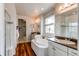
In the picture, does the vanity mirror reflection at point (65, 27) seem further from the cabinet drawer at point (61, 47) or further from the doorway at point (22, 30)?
the doorway at point (22, 30)

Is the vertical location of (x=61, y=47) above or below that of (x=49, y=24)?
below

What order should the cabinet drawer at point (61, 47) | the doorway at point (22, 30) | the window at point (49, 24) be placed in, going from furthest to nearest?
the window at point (49, 24) < the doorway at point (22, 30) < the cabinet drawer at point (61, 47)

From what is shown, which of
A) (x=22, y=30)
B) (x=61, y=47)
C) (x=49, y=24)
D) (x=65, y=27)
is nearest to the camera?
(x=61, y=47)

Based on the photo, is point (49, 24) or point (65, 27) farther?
point (65, 27)

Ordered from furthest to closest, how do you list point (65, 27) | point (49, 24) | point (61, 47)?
point (65, 27) → point (49, 24) → point (61, 47)

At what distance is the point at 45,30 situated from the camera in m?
2.28

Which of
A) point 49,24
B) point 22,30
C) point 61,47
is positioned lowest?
point 61,47

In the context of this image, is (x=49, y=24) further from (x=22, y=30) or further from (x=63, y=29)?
(x=22, y=30)

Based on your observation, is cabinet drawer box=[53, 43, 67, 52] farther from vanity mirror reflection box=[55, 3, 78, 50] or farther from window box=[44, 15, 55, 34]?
window box=[44, 15, 55, 34]

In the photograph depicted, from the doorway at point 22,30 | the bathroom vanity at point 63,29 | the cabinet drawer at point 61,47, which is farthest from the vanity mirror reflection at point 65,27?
the doorway at point 22,30

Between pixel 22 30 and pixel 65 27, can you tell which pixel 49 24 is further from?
pixel 22 30

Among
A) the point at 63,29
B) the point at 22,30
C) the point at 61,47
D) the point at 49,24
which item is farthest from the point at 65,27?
the point at 22,30

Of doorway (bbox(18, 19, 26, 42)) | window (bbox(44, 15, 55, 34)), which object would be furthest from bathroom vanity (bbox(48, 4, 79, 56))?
doorway (bbox(18, 19, 26, 42))

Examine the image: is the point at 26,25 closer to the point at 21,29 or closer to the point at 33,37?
the point at 21,29
